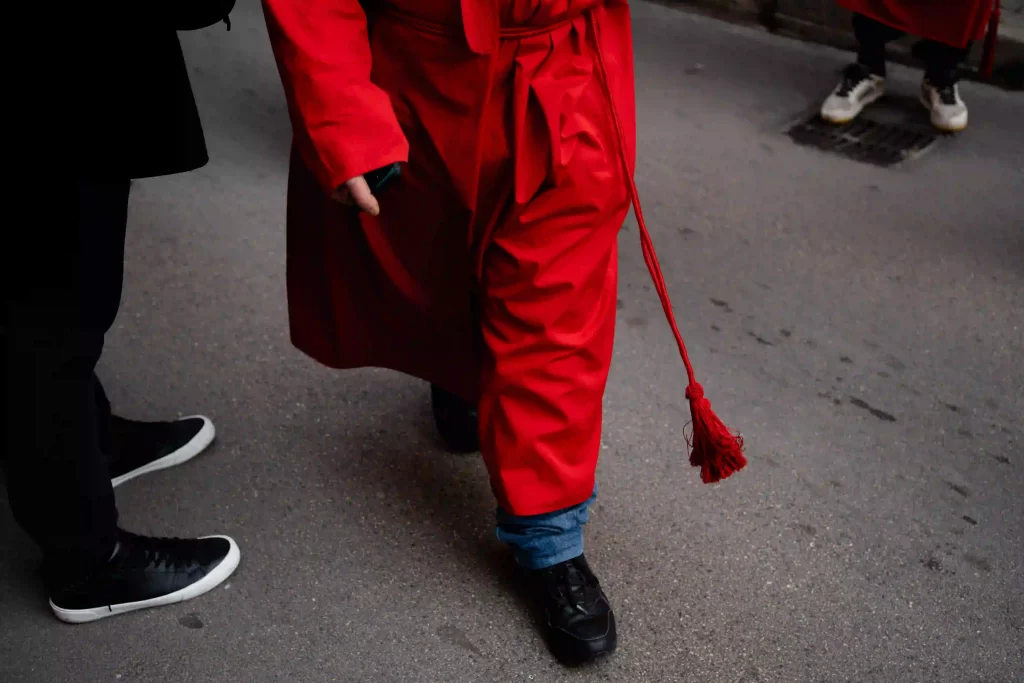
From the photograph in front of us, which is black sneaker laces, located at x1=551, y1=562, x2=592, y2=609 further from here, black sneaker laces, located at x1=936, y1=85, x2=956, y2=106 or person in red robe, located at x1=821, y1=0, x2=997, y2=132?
black sneaker laces, located at x1=936, y1=85, x2=956, y2=106

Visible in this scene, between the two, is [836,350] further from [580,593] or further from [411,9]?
[411,9]

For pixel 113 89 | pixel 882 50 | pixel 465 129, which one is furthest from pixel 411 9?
pixel 882 50

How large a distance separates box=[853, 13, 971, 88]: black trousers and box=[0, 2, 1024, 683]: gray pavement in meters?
0.32

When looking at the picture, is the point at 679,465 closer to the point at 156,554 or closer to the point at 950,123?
the point at 156,554

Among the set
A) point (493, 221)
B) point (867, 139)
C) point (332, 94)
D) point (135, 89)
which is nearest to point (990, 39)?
point (867, 139)

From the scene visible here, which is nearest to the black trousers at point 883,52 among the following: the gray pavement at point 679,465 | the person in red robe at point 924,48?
the person in red robe at point 924,48

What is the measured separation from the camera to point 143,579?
1.96 metres

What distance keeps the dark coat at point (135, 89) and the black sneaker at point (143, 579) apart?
778mm

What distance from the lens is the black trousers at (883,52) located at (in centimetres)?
378

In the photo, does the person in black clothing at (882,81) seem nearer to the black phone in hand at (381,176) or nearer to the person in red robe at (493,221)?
the person in red robe at (493,221)

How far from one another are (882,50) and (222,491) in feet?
9.96

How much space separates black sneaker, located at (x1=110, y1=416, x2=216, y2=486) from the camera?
2.31m

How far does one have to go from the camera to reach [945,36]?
3.38 metres

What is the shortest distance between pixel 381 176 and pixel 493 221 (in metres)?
0.21
